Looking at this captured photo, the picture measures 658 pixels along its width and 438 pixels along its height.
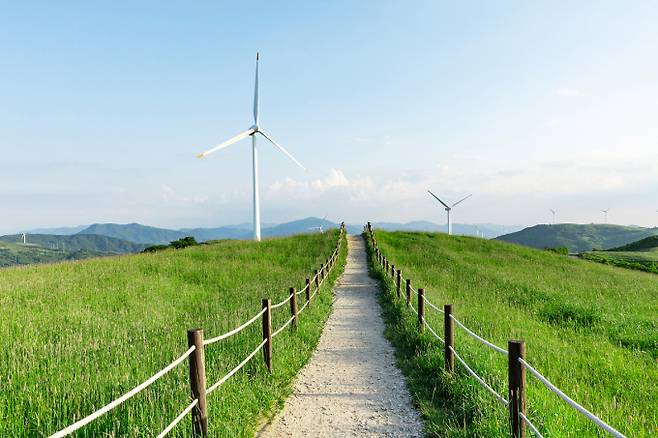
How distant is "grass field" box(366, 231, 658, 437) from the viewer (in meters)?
6.40

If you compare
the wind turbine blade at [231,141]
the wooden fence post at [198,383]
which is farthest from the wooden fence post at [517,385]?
the wind turbine blade at [231,141]

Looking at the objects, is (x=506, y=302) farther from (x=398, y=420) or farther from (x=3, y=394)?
(x=3, y=394)

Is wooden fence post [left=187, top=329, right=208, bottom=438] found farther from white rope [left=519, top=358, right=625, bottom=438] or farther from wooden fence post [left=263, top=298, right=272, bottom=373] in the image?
white rope [left=519, top=358, right=625, bottom=438]

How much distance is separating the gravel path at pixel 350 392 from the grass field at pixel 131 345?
391mm

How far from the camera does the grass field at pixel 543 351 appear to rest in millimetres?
6402

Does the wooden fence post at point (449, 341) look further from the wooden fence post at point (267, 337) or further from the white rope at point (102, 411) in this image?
the white rope at point (102, 411)

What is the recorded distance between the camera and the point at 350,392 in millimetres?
8359

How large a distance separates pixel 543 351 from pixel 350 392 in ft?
17.5

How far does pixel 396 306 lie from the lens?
15.6 m

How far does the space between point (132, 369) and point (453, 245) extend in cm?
4106

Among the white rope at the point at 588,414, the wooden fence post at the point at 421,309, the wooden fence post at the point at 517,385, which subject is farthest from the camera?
the wooden fence post at the point at 421,309

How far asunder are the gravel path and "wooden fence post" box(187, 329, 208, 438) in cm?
113

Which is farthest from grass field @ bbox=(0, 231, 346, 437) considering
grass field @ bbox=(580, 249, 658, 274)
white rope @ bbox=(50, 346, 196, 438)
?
grass field @ bbox=(580, 249, 658, 274)

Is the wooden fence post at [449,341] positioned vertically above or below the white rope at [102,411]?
below
